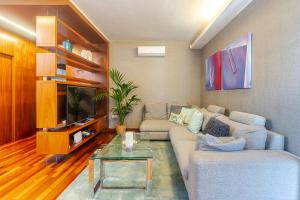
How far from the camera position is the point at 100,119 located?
14.9 feet

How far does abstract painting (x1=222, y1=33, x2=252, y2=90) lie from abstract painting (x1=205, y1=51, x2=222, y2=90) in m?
0.20

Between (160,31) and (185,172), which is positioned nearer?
(185,172)

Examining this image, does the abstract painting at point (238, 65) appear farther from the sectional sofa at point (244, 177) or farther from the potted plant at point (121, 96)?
the potted plant at point (121, 96)

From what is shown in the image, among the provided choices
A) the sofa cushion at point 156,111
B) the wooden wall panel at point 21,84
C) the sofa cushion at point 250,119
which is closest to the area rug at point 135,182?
the sofa cushion at point 250,119

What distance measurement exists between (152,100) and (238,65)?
9.15ft

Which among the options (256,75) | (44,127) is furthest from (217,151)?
(44,127)

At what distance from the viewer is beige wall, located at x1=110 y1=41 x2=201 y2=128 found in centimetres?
512

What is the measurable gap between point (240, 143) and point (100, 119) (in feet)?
11.5

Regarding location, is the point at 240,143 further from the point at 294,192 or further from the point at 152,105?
the point at 152,105

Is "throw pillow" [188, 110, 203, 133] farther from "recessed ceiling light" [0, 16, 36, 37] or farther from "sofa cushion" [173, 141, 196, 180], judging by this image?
"recessed ceiling light" [0, 16, 36, 37]

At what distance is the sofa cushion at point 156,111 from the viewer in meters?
4.70

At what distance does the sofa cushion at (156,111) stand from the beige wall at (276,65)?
2.20 meters

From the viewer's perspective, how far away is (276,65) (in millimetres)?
1943

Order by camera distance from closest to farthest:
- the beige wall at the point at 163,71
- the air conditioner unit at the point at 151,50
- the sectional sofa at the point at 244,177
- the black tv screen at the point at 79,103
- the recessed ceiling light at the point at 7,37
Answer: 1. the sectional sofa at the point at 244,177
2. the black tv screen at the point at 79,103
3. the recessed ceiling light at the point at 7,37
4. the air conditioner unit at the point at 151,50
5. the beige wall at the point at 163,71
